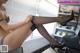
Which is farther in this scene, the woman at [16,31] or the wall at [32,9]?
the wall at [32,9]

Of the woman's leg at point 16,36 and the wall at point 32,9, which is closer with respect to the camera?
the woman's leg at point 16,36

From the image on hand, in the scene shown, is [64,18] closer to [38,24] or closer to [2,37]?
[38,24]

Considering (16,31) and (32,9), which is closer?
(16,31)

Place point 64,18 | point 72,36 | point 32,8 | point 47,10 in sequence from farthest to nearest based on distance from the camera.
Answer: point 32,8, point 47,10, point 72,36, point 64,18

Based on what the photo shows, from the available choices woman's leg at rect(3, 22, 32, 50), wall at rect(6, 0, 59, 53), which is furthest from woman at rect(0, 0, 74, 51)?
wall at rect(6, 0, 59, 53)

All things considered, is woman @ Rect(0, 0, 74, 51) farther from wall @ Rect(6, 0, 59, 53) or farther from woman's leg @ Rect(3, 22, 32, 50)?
wall @ Rect(6, 0, 59, 53)

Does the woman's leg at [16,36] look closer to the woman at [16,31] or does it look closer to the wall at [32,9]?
the woman at [16,31]

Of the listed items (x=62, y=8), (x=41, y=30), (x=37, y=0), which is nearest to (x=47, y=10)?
(x=37, y=0)

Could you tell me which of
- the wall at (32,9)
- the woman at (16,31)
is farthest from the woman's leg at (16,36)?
the wall at (32,9)

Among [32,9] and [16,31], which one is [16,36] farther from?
[32,9]

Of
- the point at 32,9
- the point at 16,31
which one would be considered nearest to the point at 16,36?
the point at 16,31

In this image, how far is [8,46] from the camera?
78 cm

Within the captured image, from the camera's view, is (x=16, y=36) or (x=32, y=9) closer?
(x=16, y=36)

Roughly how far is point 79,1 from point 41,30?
0.35m
